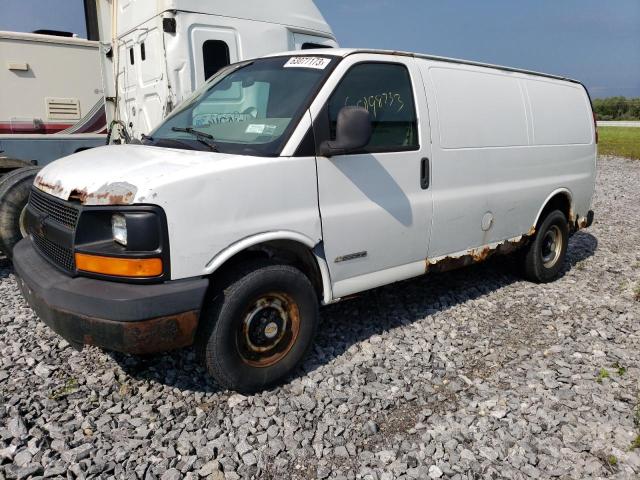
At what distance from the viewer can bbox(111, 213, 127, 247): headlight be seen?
2.84 meters

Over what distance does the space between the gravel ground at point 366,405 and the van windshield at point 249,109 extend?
1.60 metres

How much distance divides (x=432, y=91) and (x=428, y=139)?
41 cm

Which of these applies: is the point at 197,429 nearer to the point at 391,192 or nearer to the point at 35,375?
the point at 35,375

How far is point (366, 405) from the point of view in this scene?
339 cm

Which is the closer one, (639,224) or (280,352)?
(280,352)

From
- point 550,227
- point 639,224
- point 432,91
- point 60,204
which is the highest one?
point 432,91

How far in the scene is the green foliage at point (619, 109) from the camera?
54.6 metres

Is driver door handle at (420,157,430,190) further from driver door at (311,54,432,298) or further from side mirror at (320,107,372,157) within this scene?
side mirror at (320,107,372,157)

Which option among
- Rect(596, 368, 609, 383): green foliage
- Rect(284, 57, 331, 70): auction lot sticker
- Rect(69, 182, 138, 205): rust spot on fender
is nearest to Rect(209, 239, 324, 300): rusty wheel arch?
Rect(69, 182, 138, 205): rust spot on fender

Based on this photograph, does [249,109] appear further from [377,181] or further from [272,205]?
[377,181]

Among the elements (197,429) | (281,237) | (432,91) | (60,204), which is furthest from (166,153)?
(432,91)

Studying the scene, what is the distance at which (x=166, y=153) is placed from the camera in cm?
340

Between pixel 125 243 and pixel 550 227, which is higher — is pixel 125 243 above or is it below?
above

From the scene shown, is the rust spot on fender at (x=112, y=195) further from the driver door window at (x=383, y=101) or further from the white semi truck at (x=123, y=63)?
the white semi truck at (x=123, y=63)
